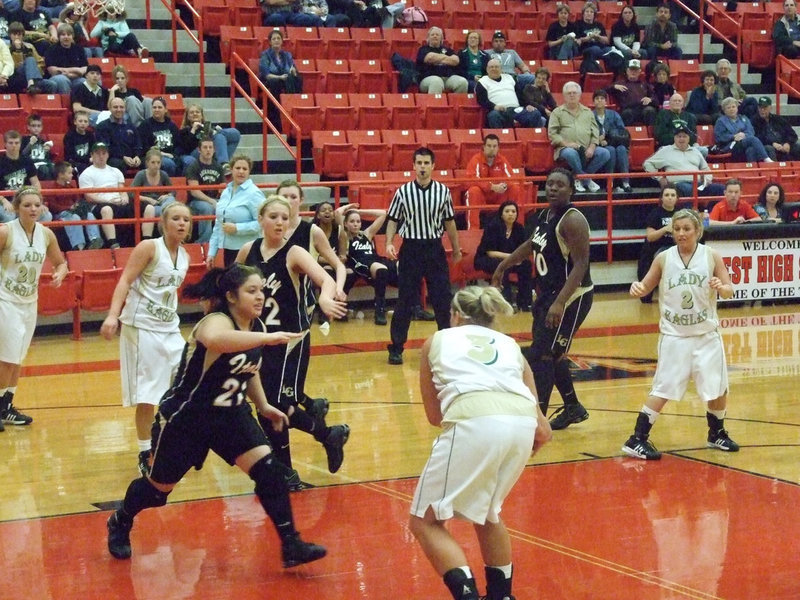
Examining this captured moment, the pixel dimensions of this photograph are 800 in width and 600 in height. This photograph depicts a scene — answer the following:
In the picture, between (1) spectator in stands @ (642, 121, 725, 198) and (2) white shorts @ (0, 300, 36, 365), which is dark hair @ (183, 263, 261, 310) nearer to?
(2) white shorts @ (0, 300, 36, 365)

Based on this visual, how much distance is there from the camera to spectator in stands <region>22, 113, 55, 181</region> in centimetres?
1438

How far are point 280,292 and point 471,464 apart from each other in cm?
259

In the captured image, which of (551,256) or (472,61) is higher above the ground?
(472,61)

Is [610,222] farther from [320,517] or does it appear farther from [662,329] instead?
[320,517]

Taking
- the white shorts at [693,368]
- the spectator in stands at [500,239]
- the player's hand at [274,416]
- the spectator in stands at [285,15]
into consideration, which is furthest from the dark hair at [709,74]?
the player's hand at [274,416]

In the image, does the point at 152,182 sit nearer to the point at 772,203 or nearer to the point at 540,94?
the point at 540,94

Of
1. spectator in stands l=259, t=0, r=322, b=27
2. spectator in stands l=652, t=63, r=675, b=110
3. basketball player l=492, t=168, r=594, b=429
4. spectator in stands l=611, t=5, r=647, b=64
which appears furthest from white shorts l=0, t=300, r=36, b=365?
spectator in stands l=611, t=5, r=647, b=64

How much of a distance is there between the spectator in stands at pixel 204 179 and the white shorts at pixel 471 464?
32.9 ft

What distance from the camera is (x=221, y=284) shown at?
222 inches

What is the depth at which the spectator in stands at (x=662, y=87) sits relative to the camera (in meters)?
19.7

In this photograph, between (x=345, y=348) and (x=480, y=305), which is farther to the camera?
(x=345, y=348)

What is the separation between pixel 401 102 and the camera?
18.2 metres

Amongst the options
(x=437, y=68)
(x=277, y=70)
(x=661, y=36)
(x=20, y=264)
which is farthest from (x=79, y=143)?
(x=661, y=36)

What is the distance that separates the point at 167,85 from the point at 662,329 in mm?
11356
